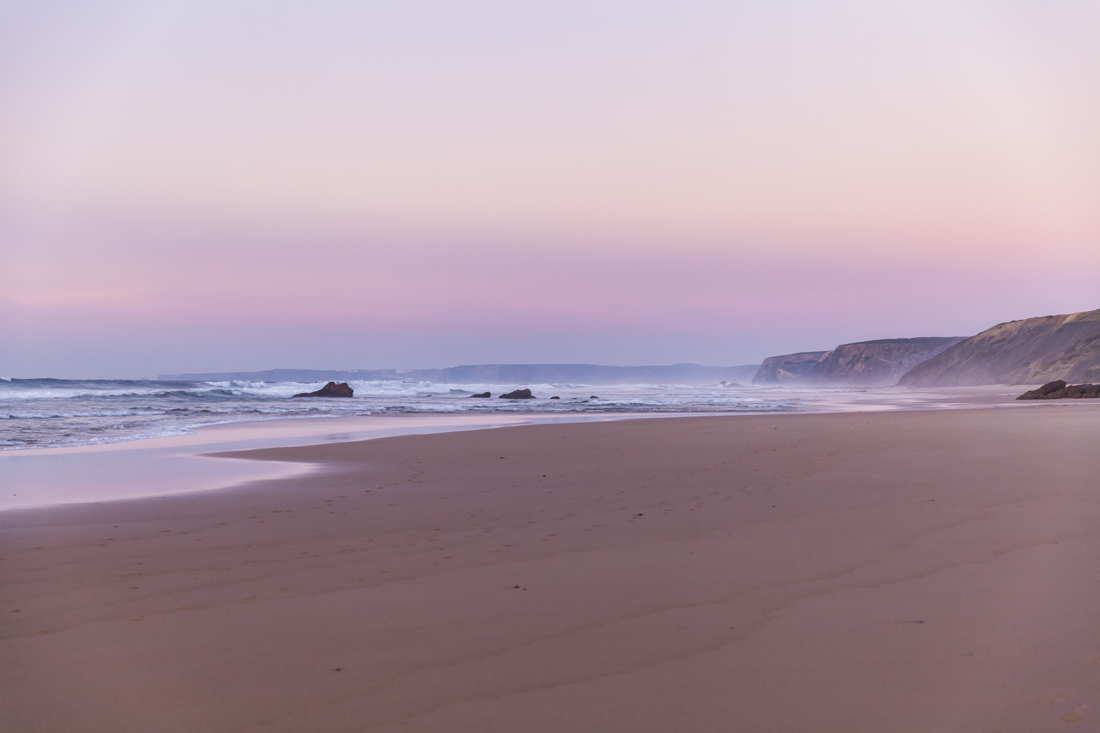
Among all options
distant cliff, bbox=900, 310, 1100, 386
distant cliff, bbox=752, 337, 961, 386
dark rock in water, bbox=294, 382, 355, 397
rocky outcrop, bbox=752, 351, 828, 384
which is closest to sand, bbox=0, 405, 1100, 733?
dark rock in water, bbox=294, 382, 355, 397

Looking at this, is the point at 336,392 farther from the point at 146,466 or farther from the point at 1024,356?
the point at 1024,356

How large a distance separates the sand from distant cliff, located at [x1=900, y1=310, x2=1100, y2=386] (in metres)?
49.2

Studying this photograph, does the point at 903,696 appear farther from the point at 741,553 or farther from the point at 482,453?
the point at 482,453

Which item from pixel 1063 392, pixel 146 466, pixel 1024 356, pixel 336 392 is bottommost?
pixel 146 466

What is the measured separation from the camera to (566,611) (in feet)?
10.4

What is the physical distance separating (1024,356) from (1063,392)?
4814cm

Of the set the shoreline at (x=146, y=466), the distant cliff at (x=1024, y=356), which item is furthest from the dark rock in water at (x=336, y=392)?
the distant cliff at (x=1024, y=356)

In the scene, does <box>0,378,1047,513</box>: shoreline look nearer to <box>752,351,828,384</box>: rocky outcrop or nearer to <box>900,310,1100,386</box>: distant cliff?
<box>900,310,1100,386</box>: distant cliff

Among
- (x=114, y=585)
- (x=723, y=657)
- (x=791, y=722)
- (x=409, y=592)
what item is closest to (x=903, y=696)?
(x=791, y=722)

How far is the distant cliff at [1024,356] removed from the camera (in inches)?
2064

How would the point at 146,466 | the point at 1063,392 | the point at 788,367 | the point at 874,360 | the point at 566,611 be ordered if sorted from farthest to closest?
the point at 788,367, the point at 874,360, the point at 1063,392, the point at 146,466, the point at 566,611

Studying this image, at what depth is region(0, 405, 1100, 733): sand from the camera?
229 cm

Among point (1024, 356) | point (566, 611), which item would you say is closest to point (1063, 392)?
point (566, 611)

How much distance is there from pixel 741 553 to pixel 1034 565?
145 centimetres
